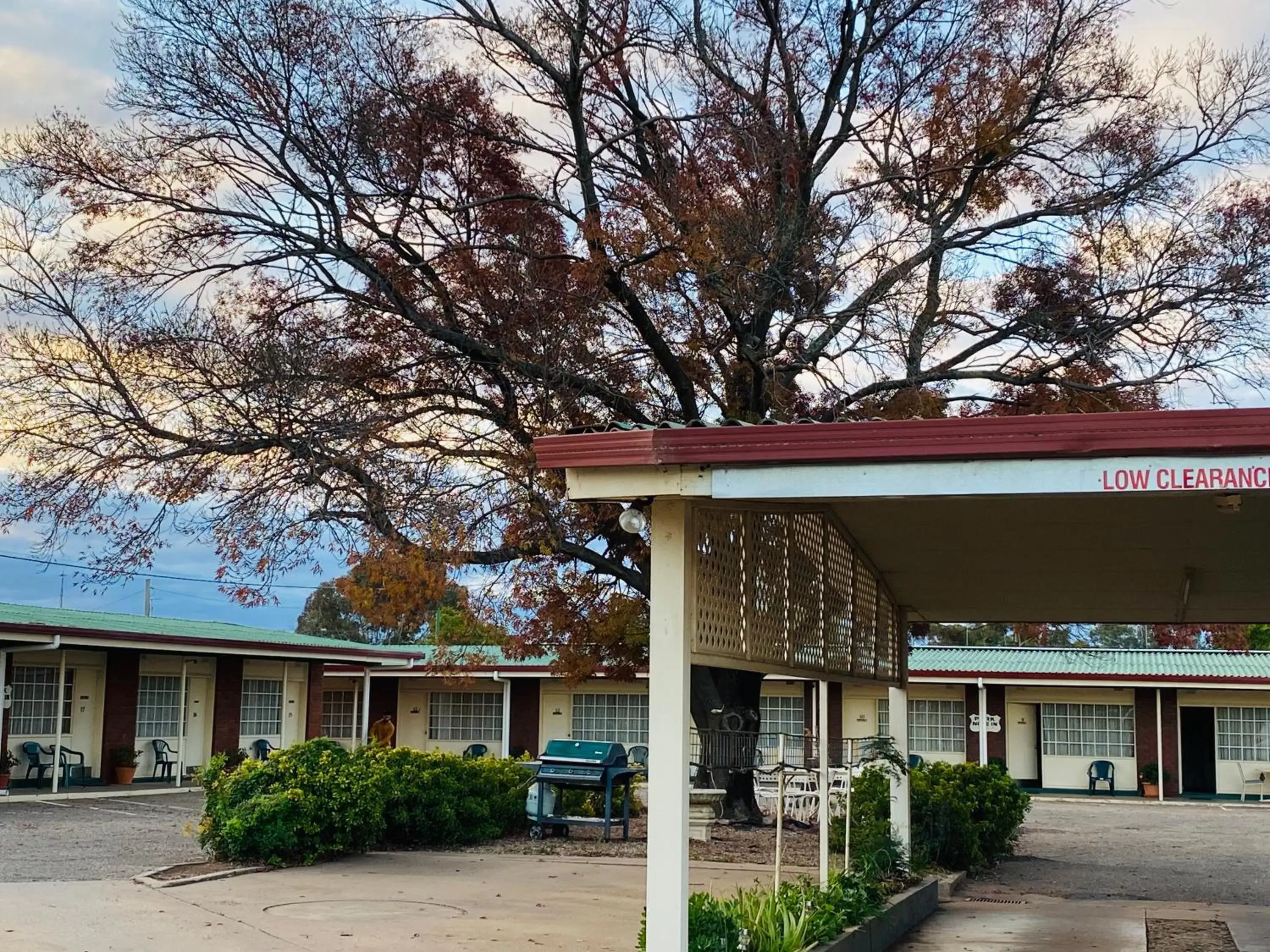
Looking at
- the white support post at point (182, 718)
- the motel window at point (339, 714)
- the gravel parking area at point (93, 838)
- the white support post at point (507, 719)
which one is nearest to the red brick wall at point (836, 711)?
the white support post at point (507, 719)

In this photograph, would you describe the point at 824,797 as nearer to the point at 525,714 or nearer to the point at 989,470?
the point at 989,470

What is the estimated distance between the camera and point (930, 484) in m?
6.51

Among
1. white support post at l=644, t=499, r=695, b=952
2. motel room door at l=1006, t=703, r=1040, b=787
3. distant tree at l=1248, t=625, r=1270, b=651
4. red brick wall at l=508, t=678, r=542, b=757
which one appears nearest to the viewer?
white support post at l=644, t=499, r=695, b=952

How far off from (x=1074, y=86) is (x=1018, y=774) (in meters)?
21.3

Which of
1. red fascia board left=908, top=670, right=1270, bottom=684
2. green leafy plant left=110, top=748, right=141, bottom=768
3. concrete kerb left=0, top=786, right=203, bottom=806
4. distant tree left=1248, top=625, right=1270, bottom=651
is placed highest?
distant tree left=1248, top=625, right=1270, bottom=651

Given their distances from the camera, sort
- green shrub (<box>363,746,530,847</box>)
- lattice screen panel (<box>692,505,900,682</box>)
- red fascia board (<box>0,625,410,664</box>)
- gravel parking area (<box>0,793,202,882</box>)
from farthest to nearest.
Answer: red fascia board (<box>0,625,410,664</box>) → green shrub (<box>363,746,530,847</box>) → gravel parking area (<box>0,793,202,882</box>) → lattice screen panel (<box>692,505,900,682</box>)

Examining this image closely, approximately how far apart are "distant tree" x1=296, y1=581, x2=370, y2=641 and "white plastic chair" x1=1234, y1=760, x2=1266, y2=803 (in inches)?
1673

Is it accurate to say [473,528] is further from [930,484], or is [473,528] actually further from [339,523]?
[930,484]

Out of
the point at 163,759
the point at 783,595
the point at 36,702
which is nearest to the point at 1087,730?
the point at 163,759

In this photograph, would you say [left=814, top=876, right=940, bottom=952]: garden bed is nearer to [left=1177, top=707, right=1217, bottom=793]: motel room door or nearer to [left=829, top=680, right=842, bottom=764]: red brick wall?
[left=829, top=680, right=842, bottom=764]: red brick wall

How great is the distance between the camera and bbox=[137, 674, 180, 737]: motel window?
28312 mm

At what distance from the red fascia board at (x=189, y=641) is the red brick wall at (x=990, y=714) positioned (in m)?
14.2

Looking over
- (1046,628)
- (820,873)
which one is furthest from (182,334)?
(1046,628)

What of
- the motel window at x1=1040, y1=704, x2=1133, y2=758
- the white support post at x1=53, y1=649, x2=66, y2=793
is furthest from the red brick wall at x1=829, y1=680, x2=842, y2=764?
the white support post at x1=53, y1=649, x2=66, y2=793
